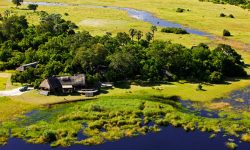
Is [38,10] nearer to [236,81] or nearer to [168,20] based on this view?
[168,20]

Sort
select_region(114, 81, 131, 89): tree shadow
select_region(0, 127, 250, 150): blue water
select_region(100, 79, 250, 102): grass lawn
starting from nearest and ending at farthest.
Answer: select_region(0, 127, 250, 150): blue water, select_region(100, 79, 250, 102): grass lawn, select_region(114, 81, 131, 89): tree shadow

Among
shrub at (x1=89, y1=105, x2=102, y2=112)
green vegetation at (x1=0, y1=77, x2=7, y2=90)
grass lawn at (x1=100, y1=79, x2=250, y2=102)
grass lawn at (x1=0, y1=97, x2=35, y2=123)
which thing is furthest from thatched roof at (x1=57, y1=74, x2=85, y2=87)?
green vegetation at (x1=0, y1=77, x2=7, y2=90)

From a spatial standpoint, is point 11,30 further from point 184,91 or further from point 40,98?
point 184,91

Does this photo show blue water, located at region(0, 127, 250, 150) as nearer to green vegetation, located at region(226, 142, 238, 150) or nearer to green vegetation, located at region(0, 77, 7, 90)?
green vegetation, located at region(226, 142, 238, 150)

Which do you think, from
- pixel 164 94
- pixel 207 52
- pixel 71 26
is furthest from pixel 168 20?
pixel 164 94

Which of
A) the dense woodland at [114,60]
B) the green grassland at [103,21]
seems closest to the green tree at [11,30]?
the dense woodland at [114,60]

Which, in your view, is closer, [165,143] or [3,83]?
[165,143]

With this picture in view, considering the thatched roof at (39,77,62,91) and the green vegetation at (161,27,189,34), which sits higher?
the green vegetation at (161,27,189,34)

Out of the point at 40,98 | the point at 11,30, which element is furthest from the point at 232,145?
the point at 11,30
